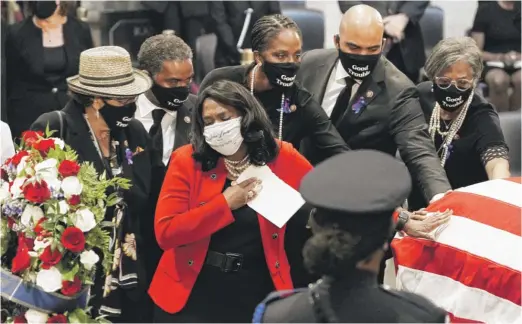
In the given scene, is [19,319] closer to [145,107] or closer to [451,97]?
[145,107]

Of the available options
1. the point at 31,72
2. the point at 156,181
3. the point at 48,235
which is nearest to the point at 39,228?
the point at 48,235

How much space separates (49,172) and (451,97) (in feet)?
5.32

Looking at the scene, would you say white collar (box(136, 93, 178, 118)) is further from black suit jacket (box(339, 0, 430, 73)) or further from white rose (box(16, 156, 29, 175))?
black suit jacket (box(339, 0, 430, 73))

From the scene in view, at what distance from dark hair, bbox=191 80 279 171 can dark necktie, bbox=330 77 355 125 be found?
0.82 meters

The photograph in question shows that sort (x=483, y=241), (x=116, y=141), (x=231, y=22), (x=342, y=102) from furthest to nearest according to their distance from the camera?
1. (x=231, y=22)
2. (x=342, y=102)
3. (x=116, y=141)
4. (x=483, y=241)

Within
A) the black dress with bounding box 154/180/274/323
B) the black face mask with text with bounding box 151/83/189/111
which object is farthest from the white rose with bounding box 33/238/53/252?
the black face mask with text with bounding box 151/83/189/111

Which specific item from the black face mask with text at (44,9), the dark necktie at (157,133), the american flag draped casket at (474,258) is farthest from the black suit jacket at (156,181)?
the black face mask with text at (44,9)

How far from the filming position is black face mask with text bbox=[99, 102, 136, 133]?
4.18 meters

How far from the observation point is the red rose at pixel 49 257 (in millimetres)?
3407

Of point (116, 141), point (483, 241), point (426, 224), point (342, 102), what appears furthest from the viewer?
point (342, 102)

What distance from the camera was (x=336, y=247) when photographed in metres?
2.35

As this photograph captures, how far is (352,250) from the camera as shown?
2.35 m

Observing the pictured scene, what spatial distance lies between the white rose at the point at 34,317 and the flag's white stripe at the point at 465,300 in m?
1.25

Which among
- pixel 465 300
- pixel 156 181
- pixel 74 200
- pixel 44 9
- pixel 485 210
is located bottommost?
pixel 44 9
